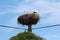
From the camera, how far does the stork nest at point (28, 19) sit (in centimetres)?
3183

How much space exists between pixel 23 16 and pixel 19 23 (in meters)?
0.67

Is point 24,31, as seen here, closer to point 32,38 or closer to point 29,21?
point 32,38

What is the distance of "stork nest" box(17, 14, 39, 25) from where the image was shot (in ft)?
104

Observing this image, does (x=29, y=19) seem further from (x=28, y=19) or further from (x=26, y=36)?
(x=26, y=36)

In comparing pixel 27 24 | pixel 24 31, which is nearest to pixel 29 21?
pixel 27 24

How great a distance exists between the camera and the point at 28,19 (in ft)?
105

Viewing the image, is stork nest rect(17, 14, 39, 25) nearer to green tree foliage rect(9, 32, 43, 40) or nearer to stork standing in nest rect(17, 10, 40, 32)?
stork standing in nest rect(17, 10, 40, 32)

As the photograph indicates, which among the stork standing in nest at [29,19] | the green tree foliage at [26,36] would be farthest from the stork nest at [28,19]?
the green tree foliage at [26,36]

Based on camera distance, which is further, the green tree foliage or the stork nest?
the stork nest

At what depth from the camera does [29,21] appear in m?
31.9

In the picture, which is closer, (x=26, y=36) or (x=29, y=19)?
(x=26, y=36)

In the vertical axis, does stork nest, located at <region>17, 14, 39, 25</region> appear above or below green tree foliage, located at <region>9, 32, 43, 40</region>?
above

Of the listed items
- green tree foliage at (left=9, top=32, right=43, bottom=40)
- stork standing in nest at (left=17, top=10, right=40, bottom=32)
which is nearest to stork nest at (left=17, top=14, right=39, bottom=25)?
stork standing in nest at (left=17, top=10, right=40, bottom=32)

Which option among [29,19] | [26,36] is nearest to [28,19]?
[29,19]
